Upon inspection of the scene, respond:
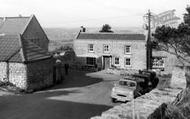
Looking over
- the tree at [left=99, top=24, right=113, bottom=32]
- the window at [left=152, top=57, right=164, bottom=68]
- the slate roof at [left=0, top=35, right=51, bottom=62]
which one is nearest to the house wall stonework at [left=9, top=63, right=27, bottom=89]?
the slate roof at [left=0, top=35, right=51, bottom=62]

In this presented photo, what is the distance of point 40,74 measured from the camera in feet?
82.9

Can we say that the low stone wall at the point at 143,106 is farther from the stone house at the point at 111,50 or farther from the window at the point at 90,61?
the window at the point at 90,61

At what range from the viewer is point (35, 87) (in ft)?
80.5

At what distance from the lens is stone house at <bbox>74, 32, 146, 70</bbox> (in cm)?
3778

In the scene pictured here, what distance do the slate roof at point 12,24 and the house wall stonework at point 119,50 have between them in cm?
875

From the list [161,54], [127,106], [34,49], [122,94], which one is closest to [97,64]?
[161,54]

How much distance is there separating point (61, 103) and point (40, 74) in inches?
280

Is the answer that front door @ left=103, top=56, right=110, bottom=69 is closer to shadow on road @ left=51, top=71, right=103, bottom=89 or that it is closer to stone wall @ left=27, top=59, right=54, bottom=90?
shadow on road @ left=51, top=71, right=103, bottom=89

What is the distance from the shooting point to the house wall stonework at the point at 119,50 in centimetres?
3757

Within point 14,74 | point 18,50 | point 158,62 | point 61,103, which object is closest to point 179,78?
point 61,103

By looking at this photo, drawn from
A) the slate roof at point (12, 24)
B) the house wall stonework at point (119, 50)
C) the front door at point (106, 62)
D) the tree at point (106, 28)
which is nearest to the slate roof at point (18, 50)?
the slate roof at point (12, 24)

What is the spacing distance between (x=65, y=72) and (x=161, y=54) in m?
14.3

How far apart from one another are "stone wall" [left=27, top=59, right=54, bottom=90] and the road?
1050 mm

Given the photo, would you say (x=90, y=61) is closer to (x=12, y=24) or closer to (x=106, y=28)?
(x=12, y=24)
